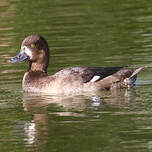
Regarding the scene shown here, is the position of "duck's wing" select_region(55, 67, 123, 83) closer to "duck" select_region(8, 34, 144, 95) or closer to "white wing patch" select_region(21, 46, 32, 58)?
"duck" select_region(8, 34, 144, 95)

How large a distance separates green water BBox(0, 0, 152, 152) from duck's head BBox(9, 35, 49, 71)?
47 centimetres

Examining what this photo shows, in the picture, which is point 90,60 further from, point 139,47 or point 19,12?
point 19,12

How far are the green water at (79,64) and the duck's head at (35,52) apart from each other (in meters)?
0.47

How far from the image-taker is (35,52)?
47.0ft

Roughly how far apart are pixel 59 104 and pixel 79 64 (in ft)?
9.92

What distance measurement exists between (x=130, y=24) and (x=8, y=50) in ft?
11.8

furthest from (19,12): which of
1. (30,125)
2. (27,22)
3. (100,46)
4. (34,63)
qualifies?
(30,125)

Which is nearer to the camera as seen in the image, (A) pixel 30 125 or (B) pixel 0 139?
(B) pixel 0 139

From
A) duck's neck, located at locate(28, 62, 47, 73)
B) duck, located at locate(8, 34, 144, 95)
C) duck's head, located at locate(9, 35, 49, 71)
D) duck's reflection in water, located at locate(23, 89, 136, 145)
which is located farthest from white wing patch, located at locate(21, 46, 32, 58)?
duck's reflection in water, located at locate(23, 89, 136, 145)

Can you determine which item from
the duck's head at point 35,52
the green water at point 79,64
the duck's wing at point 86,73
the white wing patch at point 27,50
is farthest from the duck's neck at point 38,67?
the duck's wing at point 86,73

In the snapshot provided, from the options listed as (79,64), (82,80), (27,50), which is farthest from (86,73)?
(79,64)

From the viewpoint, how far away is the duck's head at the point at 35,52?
46.6 feet

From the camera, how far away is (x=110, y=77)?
13.7 m

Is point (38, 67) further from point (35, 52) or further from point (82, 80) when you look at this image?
point (82, 80)
